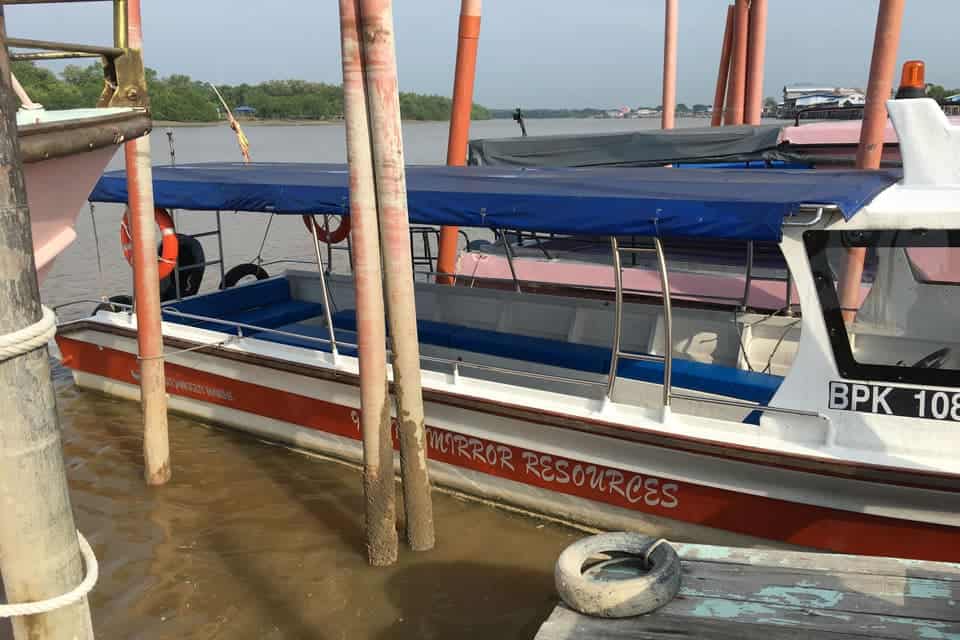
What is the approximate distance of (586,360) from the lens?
7.50 m

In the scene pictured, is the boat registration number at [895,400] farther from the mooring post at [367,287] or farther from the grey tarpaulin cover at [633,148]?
the grey tarpaulin cover at [633,148]

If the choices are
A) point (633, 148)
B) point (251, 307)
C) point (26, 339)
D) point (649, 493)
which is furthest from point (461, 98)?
point (26, 339)

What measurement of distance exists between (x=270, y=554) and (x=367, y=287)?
2.29 metres

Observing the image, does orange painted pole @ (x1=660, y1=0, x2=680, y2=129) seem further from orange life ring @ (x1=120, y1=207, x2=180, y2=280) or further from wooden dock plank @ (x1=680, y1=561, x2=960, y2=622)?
wooden dock plank @ (x1=680, y1=561, x2=960, y2=622)

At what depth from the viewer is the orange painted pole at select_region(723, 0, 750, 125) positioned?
15180 millimetres

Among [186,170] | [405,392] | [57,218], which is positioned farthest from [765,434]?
[186,170]

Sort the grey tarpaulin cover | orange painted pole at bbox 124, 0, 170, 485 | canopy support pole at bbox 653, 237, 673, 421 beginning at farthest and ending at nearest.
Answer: the grey tarpaulin cover → orange painted pole at bbox 124, 0, 170, 485 → canopy support pole at bbox 653, 237, 673, 421

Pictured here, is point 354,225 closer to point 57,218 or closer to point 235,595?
point 57,218

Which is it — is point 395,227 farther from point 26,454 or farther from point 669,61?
point 669,61

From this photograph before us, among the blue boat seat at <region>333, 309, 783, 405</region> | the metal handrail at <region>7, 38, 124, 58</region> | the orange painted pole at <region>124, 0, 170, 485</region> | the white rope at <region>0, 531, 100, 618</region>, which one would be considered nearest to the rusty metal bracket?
the metal handrail at <region>7, 38, 124, 58</region>

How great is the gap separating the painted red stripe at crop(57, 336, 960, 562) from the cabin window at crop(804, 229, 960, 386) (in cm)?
92

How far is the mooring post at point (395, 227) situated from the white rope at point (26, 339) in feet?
10.3

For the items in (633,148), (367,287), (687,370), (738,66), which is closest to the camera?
(367,287)

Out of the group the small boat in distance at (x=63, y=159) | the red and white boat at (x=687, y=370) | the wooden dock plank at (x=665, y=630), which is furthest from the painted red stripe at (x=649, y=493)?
the small boat in distance at (x=63, y=159)
